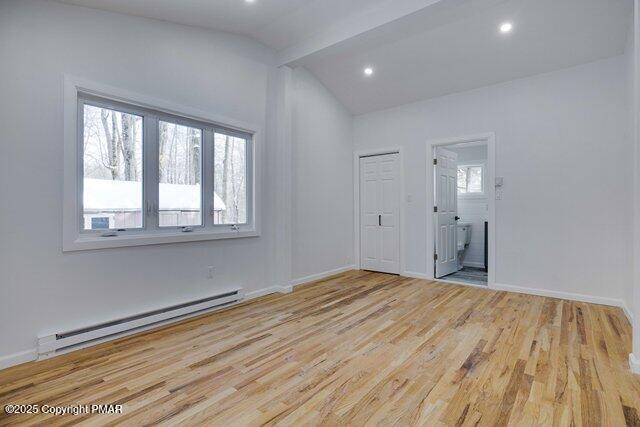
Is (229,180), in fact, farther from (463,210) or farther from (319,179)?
(463,210)

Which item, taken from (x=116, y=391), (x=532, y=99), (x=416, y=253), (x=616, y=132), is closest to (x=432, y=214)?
(x=416, y=253)

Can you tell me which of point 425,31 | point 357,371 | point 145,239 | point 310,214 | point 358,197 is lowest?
point 357,371

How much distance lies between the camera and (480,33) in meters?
3.61

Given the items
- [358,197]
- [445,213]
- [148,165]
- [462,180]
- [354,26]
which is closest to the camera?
[148,165]

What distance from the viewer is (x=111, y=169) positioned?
9.24 feet

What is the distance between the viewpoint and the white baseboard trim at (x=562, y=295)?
11.7 ft

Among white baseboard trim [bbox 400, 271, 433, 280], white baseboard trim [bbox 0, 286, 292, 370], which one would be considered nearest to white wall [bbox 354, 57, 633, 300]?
white baseboard trim [bbox 400, 271, 433, 280]

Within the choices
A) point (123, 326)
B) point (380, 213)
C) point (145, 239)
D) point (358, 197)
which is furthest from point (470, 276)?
point (123, 326)

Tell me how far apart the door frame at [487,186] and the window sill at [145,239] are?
2.85m

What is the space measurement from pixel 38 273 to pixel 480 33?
491cm

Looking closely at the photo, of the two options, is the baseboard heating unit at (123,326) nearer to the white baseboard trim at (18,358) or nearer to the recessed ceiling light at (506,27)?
the white baseboard trim at (18,358)

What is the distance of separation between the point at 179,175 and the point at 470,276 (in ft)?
15.5

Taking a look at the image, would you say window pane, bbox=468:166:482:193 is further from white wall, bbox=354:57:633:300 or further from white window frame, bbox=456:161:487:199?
white wall, bbox=354:57:633:300

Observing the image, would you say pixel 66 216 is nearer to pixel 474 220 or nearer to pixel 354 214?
pixel 354 214
